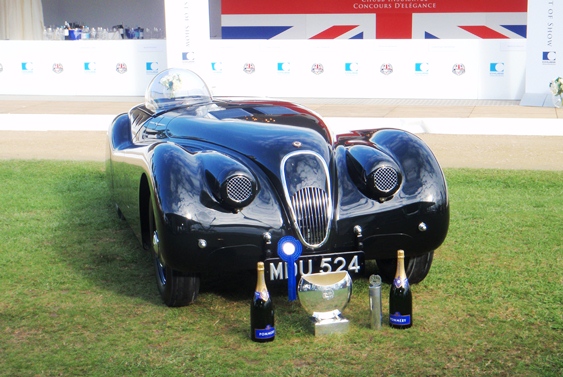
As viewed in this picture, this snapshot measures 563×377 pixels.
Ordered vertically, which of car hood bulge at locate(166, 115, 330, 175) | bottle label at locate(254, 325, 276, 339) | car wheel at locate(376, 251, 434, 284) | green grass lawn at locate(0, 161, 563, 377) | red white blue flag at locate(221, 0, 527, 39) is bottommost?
green grass lawn at locate(0, 161, 563, 377)

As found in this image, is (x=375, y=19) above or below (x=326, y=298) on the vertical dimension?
above

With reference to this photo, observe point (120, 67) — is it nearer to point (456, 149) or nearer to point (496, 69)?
point (496, 69)

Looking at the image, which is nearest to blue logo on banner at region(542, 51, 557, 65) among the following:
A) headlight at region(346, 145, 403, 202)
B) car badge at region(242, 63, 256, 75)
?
car badge at region(242, 63, 256, 75)

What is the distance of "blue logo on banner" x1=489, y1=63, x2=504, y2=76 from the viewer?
605 inches

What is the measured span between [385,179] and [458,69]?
11686 mm

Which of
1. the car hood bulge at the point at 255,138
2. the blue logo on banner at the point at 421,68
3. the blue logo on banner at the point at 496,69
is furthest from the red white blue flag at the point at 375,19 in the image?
the car hood bulge at the point at 255,138

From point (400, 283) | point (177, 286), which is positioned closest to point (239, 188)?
point (177, 286)

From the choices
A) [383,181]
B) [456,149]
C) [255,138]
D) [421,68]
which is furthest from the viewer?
[421,68]

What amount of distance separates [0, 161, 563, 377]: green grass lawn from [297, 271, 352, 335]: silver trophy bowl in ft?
0.31

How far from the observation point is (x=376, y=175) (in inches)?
176

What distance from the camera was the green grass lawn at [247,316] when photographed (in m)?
3.79

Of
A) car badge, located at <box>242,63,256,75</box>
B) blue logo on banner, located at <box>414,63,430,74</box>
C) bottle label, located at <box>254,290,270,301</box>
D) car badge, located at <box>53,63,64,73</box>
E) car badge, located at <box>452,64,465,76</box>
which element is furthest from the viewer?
car badge, located at <box>53,63,64,73</box>

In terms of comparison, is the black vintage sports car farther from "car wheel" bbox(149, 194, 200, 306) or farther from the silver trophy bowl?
the silver trophy bowl

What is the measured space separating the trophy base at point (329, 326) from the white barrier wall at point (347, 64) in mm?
12059
